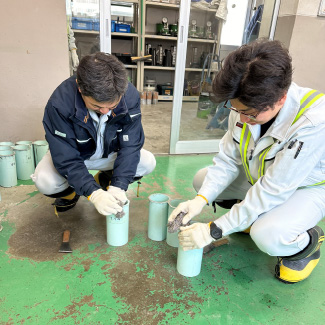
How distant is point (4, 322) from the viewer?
1026mm

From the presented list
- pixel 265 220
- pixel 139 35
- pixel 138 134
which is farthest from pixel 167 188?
pixel 139 35

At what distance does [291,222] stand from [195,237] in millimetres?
407

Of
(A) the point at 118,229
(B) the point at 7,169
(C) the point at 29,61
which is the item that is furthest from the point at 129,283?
(C) the point at 29,61

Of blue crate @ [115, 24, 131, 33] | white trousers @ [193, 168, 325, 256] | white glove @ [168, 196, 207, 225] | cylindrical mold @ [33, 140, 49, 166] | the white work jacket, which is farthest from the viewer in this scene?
blue crate @ [115, 24, 131, 33]

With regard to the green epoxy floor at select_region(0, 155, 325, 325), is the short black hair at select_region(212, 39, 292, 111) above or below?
above

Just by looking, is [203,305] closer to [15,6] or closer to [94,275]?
[94,275]

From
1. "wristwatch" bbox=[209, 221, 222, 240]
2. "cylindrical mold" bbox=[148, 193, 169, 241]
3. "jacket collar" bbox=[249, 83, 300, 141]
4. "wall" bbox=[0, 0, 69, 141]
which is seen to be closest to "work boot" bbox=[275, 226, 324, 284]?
"wristwatch" bbox=[209, 221, 222, 240]

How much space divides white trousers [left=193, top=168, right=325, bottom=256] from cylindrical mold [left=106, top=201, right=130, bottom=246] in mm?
615

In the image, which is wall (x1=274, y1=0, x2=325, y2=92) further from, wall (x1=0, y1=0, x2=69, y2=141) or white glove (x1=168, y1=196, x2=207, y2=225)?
white glove (x1=168, y1=196, x2=207, y2=225)

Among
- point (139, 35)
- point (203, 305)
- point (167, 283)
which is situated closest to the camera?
point (203, 305)

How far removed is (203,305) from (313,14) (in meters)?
2.74

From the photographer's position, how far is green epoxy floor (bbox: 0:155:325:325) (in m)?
1.10

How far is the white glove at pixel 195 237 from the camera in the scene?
119cm

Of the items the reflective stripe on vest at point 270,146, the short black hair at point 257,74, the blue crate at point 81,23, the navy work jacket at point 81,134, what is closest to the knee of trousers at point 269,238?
the reflective stripe on vest at point 270,146
